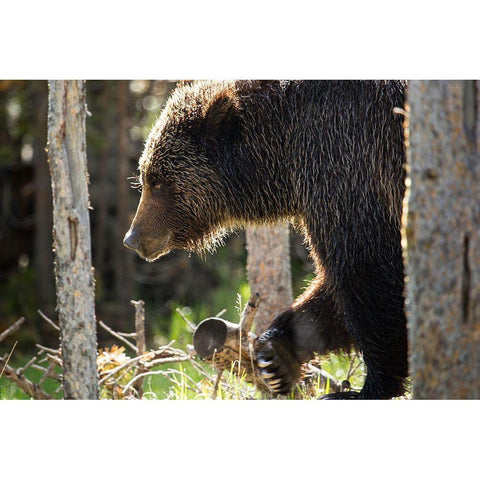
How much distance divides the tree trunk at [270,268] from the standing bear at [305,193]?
22.9 inches

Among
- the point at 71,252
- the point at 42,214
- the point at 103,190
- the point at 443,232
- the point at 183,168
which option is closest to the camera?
the point at 443,232

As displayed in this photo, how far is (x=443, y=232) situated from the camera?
2250 mm

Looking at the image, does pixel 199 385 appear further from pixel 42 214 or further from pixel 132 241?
pixel 42 214

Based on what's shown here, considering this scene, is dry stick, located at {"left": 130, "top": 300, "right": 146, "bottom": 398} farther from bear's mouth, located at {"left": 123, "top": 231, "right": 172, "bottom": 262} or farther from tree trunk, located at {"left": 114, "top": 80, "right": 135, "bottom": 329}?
tree trunk, located at {"left": 114, "top": 80, "right": 135, "bottom": 329}

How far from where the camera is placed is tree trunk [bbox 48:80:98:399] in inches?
122

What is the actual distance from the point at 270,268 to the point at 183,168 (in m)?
1.08

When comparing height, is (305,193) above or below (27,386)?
above

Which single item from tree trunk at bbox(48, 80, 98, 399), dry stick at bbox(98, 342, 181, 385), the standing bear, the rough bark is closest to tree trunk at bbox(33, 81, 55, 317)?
the rough bark

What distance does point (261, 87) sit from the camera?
3.78 m

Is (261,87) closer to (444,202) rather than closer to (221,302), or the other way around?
(444,202)

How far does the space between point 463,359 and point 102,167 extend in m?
6.18

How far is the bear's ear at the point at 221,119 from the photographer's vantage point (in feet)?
12.3

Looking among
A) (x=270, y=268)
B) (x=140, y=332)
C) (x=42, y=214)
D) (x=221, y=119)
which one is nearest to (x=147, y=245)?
(x=140, y=332)
